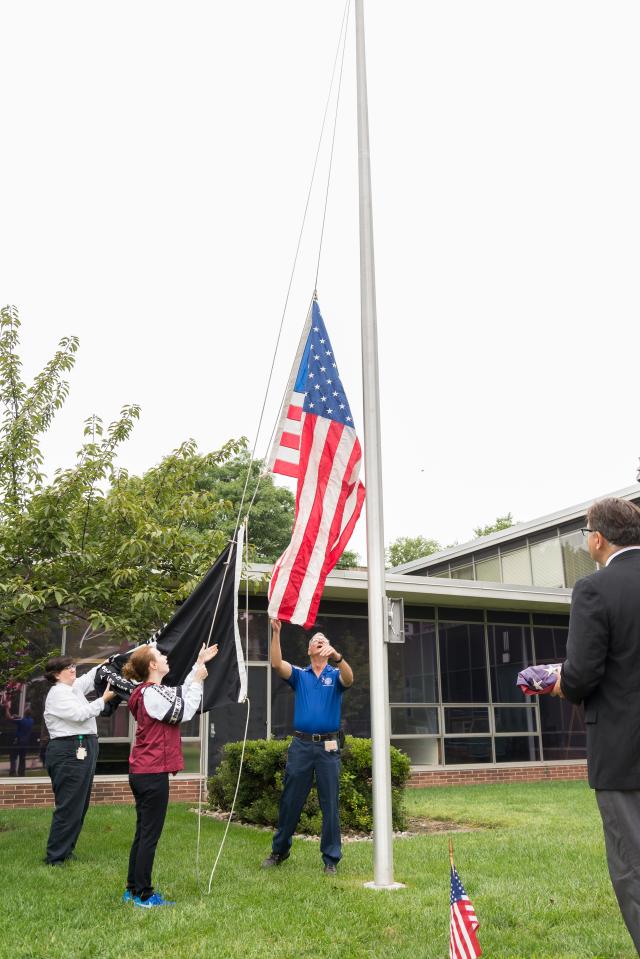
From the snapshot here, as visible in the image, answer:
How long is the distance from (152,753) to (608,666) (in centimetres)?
384

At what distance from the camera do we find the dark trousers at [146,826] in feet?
20.5

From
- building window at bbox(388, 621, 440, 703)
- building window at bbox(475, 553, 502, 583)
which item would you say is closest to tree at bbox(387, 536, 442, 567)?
building window at bbox(475, 553, 502, 583)

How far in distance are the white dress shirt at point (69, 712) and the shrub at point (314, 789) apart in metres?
3.22

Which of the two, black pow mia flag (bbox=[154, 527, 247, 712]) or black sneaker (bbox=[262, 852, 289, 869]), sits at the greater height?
black pow mia flag (bbox=[154, 527, 247, 712])

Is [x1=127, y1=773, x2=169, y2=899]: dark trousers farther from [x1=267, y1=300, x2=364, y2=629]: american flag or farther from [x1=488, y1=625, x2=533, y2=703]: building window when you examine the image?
[x1=488, y1=625, x2=533, y2=703]: building window

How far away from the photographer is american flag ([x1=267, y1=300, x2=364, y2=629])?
23.4 feet

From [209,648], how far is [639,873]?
4.17 m

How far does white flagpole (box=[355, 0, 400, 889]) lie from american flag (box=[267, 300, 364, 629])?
0.17 m

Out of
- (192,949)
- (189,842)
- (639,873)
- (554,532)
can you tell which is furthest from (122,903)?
(554,532)

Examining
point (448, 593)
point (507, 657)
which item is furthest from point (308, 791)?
point (507, 657)

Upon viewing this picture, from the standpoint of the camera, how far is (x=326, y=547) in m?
7.22

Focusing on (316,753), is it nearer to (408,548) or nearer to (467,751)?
(467,751)

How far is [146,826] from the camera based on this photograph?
6.29 meters

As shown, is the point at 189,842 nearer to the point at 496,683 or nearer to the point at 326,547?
the point at 326,547
